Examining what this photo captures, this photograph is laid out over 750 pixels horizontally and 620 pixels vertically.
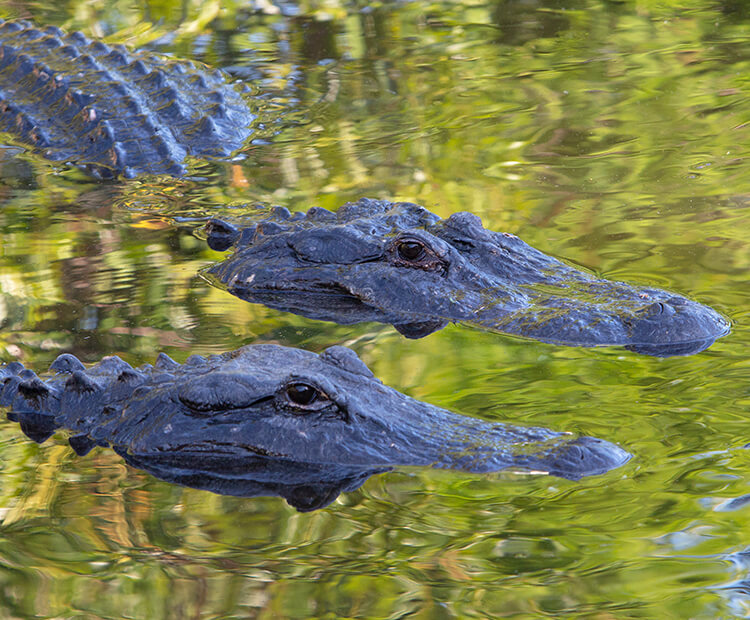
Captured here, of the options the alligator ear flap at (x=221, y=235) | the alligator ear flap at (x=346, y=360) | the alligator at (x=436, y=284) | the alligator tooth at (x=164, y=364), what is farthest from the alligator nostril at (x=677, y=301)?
the alligator ear flap at (x=221, y=235)

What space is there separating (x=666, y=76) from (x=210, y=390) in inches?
272

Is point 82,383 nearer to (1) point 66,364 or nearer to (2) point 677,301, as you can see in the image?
(1) point 66,364

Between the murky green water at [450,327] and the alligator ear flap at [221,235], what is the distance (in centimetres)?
21

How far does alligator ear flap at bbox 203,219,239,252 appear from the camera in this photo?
664 cm

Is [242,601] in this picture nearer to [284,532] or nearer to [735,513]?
[284,532]

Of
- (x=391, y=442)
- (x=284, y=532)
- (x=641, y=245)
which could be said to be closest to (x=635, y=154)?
(x=641, y=245)

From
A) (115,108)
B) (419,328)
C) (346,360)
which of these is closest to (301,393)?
(346,360)

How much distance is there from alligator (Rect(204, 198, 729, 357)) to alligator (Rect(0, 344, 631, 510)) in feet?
3.82

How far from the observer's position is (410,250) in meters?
5.62

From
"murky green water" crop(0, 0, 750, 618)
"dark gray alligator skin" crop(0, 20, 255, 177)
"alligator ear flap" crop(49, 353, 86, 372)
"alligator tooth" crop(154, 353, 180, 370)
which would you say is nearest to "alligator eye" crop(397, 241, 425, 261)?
"murky green water" crop(0, 0, 750, 618)

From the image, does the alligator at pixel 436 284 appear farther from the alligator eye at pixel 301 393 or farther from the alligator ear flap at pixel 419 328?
the alligator eye at pixel 301 393

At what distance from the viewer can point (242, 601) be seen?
328 centimetres

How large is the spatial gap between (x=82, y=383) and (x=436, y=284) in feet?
6.57

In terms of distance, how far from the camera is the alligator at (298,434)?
382cm
